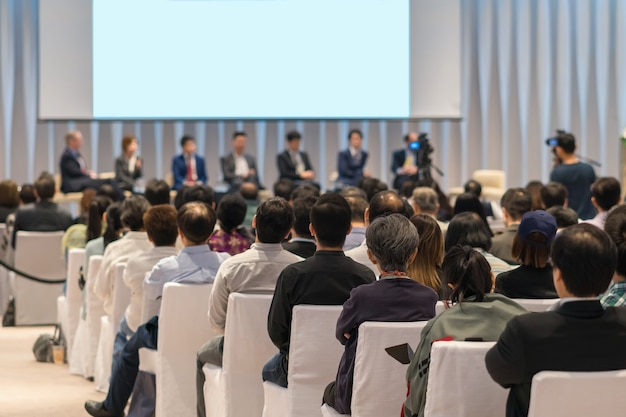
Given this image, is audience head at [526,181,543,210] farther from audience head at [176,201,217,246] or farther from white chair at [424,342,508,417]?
white chair at [424,342,508,417]

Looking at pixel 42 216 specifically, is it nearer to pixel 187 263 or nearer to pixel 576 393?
pixel 187 263

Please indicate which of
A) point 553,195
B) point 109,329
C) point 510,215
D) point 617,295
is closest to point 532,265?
point 617,295

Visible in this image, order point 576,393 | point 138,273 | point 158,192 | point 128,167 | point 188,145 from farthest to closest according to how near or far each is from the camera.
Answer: point 188,145 → point 128,167 → point 158,192 → point 138,273 → point 576,393

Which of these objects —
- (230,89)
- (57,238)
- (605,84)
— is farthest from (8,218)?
(605,84)

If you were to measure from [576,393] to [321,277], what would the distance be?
133 cm

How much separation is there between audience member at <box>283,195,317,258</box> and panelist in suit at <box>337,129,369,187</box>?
757 cm

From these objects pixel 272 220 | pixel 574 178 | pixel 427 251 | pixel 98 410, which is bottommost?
pixel 98 410

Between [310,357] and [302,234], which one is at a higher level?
[302,234]

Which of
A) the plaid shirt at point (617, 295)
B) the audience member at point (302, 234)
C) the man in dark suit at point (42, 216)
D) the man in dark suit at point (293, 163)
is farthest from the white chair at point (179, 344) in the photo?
the man in dark suit at point (293, 163)

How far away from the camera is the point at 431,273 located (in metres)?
3.86

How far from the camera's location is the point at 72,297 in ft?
20.9

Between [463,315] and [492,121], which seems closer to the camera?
[463,315]

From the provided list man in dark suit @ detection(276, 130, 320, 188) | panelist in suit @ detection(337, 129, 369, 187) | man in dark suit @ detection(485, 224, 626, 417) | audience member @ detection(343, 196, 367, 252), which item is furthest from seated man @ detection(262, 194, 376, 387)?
panelist in suit @ detection(337, 129, 369, 187)

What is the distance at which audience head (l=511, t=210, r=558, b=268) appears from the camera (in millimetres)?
3656
